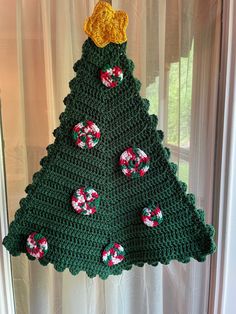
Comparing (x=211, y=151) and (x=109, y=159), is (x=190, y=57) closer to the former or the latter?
(x=211, y=151)

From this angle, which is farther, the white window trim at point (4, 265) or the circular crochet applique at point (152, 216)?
the white window trim at point (4, 265)

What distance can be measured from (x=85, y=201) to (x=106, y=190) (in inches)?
1.6

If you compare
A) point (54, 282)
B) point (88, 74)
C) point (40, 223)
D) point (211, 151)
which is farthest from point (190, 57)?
point (54, 282)

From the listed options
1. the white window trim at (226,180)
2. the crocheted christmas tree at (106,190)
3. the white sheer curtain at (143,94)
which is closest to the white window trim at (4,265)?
the white sheer curtain at (143,94)

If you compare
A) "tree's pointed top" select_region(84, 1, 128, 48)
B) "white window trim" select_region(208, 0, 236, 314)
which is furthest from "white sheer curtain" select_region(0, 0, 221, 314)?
"tree's pointed top" select_region(84, 1, 128, 48)

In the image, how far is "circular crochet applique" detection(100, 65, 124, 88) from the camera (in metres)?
0.46

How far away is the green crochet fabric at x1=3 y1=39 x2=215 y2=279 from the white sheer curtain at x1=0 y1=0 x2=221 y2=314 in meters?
0.21

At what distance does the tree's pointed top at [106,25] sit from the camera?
45 cm

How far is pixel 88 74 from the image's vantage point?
0.47 meters

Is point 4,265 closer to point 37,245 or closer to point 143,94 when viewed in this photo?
point 37,245

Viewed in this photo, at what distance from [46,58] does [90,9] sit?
0.14 m

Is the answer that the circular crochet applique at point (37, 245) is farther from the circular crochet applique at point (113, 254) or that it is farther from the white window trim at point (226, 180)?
the white window trim at point (226, 180)

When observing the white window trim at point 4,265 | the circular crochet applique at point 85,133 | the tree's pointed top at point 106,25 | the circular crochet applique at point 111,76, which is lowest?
the white window trim at point 4,265

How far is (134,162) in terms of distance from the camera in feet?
1.56
